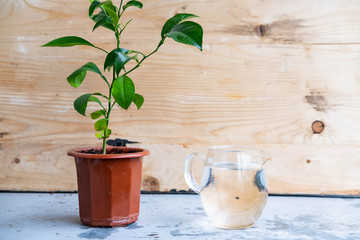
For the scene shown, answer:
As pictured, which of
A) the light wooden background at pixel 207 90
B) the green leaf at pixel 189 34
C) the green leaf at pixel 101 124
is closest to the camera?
the green leaf at pixel 189 34

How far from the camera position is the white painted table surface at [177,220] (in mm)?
741

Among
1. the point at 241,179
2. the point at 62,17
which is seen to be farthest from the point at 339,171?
the point at 62,17

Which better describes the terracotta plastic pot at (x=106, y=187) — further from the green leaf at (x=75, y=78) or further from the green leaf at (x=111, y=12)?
the green leaf at (x=111, y=12)

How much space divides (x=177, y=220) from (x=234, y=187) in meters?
0.19

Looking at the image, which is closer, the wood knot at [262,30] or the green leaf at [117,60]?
the green leaf at [117,60]

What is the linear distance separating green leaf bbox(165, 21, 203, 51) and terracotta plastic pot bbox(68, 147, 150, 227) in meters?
0.27

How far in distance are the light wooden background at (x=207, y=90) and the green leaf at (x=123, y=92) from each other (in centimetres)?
38

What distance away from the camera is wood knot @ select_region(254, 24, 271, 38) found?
1.10 meters

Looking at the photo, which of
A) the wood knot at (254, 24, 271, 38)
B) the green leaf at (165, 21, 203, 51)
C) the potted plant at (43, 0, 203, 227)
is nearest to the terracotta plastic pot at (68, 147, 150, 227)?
the potted plant at (43, 0, 203, 227)

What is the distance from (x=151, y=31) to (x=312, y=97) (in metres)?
0.51

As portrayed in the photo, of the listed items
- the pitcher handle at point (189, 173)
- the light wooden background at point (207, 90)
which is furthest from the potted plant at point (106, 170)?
the light wooden background at point (207, 90)

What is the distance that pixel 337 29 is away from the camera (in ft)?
3.57

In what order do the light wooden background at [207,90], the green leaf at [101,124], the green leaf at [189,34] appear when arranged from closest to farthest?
1. the green leaf at [189,34]
2. the green leaf at [101,124]
3. the light wooden background at [207,90]

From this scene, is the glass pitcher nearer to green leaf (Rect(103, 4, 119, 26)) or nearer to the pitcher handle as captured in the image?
the pitcher handle
